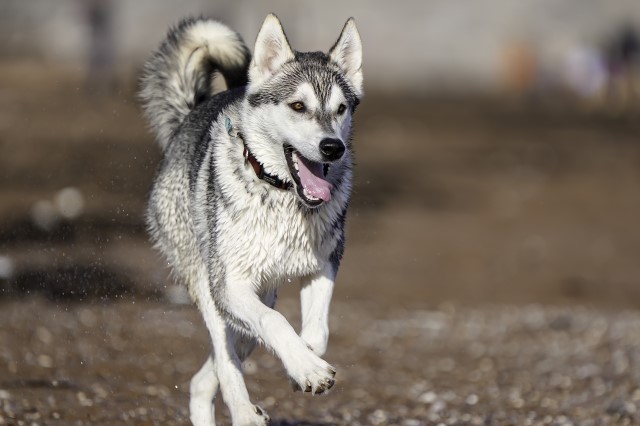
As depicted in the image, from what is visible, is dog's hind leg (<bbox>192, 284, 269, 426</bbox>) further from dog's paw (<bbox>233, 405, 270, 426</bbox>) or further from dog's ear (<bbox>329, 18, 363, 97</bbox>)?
dog's ear (<bbox>329, 18, 363, 97</bbox>)

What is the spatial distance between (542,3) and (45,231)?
4188 centimetres

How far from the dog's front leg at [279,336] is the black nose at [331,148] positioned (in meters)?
0.85

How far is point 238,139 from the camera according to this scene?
20.9 feet

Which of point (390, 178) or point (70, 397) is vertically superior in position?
point (70, 397)

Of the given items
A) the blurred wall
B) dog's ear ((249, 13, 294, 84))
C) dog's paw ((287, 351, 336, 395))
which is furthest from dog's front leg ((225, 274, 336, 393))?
the blurred wall

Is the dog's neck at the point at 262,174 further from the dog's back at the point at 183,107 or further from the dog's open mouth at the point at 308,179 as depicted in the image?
the dog's back at the point at 183,107

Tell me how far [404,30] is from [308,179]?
44.4 meters

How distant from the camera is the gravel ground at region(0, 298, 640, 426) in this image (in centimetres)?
825

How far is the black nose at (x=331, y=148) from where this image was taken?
19.2 ft

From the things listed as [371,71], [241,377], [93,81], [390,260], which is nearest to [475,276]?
[390,260]

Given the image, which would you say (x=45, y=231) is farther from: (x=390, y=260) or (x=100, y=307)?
(x=390, y=260)

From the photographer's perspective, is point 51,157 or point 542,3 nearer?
point 51,157

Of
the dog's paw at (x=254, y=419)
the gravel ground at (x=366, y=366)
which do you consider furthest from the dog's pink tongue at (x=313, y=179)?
the gravel ground at (x=366, y=366)

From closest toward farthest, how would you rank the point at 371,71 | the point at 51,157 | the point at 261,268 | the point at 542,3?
the point at 261,268 < the point at 51,157 < the point at 371,71 < the point at 542,3
